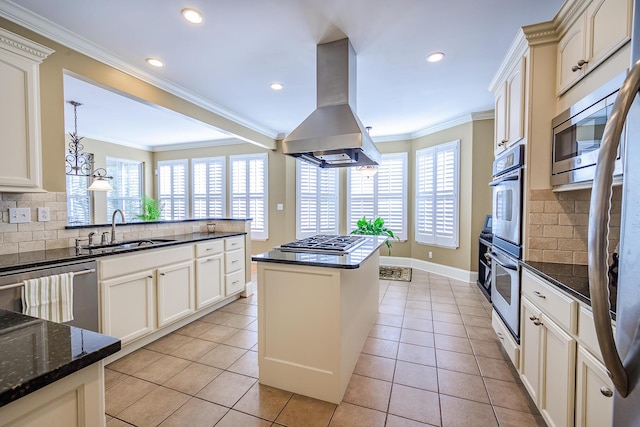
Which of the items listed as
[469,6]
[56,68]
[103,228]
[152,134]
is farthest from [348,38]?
[152,134]

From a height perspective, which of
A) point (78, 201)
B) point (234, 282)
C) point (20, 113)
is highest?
point (20, 113)

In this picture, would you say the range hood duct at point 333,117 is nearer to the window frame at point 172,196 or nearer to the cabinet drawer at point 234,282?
the cabinet drawer at point 234,282

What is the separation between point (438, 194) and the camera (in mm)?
4969

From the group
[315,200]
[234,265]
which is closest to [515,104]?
[234,265]

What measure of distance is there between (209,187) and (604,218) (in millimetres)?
6684

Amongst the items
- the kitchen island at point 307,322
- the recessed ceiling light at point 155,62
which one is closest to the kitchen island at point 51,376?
the kitchen island at point 307,322

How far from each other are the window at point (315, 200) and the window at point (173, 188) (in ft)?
9.74

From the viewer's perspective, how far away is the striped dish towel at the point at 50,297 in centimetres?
169

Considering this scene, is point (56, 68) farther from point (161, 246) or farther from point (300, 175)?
point (300, 175)

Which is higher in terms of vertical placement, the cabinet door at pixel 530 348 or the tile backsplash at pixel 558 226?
the tile backsplash at pixel 558 226

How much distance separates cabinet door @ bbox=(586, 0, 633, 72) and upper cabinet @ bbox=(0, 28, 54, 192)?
3.45m

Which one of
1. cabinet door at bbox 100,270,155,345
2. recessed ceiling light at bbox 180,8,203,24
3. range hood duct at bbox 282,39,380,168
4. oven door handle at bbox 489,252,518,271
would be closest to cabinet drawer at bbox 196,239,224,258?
cabinet door at bbox 100,270,155,345

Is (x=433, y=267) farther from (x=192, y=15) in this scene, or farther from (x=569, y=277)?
(x=192, y=15)

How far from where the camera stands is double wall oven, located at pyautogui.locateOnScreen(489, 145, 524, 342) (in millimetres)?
1994
